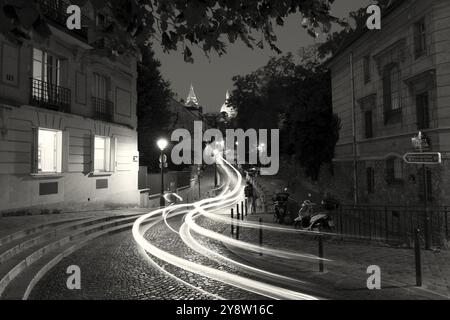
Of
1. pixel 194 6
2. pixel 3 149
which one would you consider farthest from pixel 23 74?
pixel 194 6

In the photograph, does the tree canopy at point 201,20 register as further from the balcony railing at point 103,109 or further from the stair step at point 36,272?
the balcony railing at point 103,109

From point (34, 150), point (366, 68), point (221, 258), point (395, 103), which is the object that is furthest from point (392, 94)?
point (34, 150)

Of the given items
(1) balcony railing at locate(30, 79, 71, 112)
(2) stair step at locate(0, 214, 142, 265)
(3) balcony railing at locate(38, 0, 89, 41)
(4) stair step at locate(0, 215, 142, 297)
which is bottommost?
(4) stair step at locate(0, 215, 142, 297)

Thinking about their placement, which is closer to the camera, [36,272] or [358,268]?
[36,272]

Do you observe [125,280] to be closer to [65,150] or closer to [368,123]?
[65,150]

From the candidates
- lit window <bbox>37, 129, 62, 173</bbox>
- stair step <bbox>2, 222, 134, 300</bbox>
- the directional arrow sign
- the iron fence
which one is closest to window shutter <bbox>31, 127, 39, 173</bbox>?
lit window <bbox>37, 129, 62, 173</bbox>

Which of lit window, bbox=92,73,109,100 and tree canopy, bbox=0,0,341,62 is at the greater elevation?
lit window, bbox=92,73,109,100

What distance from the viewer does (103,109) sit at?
19453mm

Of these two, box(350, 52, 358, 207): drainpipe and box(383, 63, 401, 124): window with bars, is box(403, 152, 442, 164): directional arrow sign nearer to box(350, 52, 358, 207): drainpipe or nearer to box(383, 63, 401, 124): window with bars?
box(383, 63, 401, 124): window with bars

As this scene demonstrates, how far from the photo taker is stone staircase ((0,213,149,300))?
21.7 ft

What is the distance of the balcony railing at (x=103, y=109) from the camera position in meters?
18.7

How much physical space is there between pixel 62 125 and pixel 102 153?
4.11m

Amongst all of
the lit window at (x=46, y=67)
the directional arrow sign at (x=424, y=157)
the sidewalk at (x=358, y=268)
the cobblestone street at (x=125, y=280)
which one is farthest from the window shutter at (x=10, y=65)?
the directional arrow sign at (x=424, y=157)

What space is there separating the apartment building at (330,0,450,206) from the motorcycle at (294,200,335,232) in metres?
3.06
